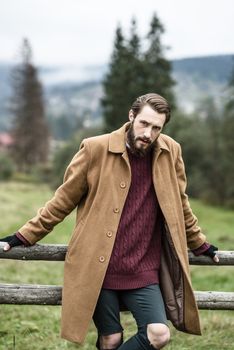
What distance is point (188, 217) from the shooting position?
432 centimetres

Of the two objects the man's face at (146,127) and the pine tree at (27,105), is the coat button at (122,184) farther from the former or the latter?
the pine tree at (27,105)

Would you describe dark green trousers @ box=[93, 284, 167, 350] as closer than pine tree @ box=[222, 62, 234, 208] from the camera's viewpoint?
Yes

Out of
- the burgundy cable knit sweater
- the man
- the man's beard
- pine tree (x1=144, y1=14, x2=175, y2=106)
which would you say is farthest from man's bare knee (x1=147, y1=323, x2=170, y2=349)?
pine tree (x1=144, y1=14, x2=175, y2=106)

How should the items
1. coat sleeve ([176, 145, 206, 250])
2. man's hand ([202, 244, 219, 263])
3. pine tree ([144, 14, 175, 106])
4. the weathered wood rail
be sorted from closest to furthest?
coat sleeve ([176, 145, 206, 250]) → the weathered wood rail → man's hand ([202, 244, 219, 263]) → pine tree ([144, 14, 175, 106])

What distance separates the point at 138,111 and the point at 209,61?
1932 cm

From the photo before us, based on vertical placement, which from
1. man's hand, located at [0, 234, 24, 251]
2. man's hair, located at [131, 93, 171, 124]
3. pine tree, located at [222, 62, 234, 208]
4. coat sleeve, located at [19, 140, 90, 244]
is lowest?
pine tree, located at [222, 62, 234, 208]

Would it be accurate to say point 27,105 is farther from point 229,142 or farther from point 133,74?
point 229,142

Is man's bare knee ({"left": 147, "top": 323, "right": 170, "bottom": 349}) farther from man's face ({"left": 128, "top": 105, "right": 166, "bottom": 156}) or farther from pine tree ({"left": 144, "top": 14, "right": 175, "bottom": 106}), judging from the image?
pine tree ({"left": 144, "top": 14, "right": 175, "bottom": 106})

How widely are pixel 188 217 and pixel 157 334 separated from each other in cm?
99

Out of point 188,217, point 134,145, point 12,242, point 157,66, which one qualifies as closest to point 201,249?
point 188,217

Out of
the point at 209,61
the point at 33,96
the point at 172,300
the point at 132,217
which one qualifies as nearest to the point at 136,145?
the point at 132,217

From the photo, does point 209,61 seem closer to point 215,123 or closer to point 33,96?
point 215,123

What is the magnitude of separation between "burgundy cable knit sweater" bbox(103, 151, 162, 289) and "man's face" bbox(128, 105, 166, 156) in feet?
0.58

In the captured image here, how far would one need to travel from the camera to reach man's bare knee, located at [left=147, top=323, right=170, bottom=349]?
3760mm
